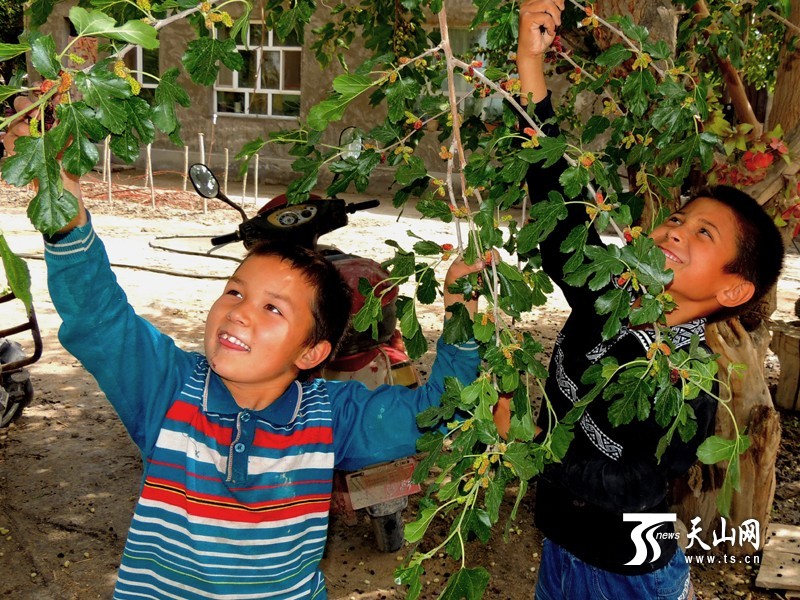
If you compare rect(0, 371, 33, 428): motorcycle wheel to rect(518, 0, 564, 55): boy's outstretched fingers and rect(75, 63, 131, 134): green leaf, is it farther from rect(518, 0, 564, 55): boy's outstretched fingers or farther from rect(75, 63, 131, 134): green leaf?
rect(75, 63, 131, 134): green leaf

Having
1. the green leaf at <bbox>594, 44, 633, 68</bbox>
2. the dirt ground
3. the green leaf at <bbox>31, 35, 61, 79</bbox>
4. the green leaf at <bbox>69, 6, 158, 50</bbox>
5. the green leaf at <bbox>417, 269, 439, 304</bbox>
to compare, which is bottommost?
the dirt ground

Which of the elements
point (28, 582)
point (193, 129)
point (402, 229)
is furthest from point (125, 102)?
point (193, 129)

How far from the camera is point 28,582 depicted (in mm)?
2830

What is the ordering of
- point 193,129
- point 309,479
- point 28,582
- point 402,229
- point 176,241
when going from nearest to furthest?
point 309,479, point 28,582, point 176,241, point 402,229, point 193,129

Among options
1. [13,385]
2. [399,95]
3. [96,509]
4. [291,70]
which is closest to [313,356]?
[399,95]

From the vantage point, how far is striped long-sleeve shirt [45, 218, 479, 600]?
1452mm

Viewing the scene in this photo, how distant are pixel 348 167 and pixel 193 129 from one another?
1354cm

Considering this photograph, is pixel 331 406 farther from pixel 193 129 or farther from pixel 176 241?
pixel 193 129

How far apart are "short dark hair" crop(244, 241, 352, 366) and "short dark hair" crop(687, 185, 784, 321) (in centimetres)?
79

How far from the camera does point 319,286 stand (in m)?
1.61

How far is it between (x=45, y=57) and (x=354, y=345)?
2.11 meters

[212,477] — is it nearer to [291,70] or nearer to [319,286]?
[319,286]

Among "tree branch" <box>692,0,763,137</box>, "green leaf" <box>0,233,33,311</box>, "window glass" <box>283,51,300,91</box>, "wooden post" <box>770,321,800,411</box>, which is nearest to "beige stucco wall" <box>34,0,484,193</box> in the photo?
"window glass" <box>283,51,300,91</box>

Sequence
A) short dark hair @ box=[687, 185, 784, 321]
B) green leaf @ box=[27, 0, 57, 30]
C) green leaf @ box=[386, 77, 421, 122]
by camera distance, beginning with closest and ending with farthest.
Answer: green leaf @ box=[386, 77, 421, 122] → green leaf @ box=[27, 0, 57, 30] → short dark hair @ box=[687, 185, 784, 321]
